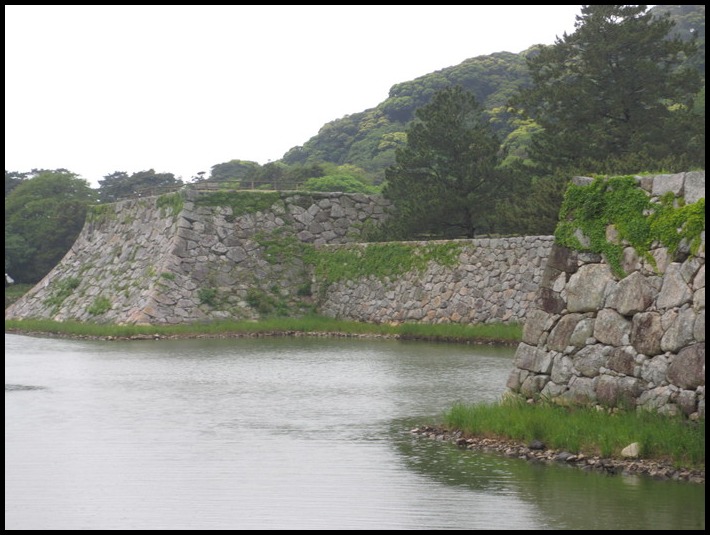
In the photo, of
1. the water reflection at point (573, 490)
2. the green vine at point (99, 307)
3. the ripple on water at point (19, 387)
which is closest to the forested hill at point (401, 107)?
the green vine at point (99, 307)

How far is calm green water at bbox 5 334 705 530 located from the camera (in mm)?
9016

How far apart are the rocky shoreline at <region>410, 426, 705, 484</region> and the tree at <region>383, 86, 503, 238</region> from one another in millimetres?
21117

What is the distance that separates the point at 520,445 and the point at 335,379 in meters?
8.57

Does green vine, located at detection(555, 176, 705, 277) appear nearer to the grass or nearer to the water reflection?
the grass

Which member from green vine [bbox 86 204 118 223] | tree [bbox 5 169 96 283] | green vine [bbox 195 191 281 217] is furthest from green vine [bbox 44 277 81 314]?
tree [bbox 5 169 96 283]

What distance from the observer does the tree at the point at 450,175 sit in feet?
112

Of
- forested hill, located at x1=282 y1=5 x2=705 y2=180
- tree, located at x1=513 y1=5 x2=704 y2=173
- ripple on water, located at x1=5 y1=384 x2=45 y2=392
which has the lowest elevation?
ripple on water, located at x1=5 y1=384 x2=45 y2=392

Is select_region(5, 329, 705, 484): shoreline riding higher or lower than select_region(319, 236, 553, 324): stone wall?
lower

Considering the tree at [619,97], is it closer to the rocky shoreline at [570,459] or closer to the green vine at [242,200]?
the green vine at [242,200]

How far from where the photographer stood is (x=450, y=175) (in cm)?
3500

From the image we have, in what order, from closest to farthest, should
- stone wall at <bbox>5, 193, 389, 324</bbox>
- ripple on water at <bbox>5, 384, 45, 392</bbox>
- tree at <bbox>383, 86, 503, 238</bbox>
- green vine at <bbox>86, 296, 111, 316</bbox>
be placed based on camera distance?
ripple on water at <bbox>5, 384, 45, 392</bbox> < tree at <bbox>383, 86, 503, 238</bbox> < stone wall at <bbox>5, 193, 389, 324</bbox> < green vine at <bbox>86, 296, 111, 316</bbox>

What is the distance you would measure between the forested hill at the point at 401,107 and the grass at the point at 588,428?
5709 cm

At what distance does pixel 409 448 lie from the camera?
12656mm

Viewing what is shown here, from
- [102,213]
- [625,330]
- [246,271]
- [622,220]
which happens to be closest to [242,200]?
[246,271]
